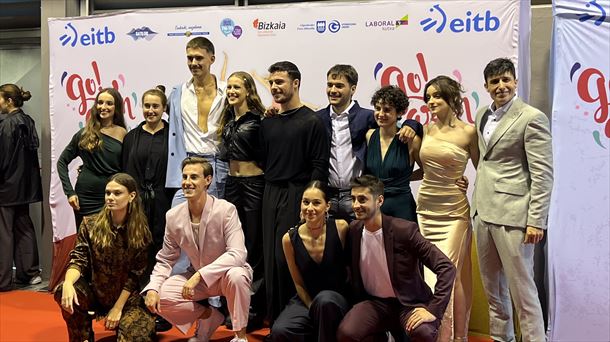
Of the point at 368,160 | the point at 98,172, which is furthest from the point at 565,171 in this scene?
the point at 98,172

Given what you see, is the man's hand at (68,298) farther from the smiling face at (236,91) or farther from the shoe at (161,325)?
the smiling face at (236,91)

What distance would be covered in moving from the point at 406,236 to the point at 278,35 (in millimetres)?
1980

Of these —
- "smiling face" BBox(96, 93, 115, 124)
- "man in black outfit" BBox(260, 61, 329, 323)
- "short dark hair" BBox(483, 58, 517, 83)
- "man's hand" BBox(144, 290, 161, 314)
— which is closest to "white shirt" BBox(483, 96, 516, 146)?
"short dark hair" BBox(483, 58, 517, 83)

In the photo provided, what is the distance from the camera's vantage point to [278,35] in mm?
4352

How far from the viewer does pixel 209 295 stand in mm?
3355

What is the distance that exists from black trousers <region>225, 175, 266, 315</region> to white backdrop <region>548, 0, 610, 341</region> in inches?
64.7

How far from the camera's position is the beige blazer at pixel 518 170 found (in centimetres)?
309

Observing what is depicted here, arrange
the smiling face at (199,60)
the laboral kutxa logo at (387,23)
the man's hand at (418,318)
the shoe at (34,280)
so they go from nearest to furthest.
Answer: the man's hand at (418,318), the smiling face at (199,60), the laboral kutxa logo at (387,23), the shoe at (34,280)

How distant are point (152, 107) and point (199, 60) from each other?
15.5 inches

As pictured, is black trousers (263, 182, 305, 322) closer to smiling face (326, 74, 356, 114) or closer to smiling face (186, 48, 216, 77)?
smiling face (326, 74, 356, 114)

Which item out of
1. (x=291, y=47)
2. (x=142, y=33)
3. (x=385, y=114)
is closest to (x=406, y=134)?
(x=385, y=114)

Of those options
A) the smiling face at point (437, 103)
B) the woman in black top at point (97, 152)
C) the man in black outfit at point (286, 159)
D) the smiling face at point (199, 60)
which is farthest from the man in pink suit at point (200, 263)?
the smiling face at point (437, 103)

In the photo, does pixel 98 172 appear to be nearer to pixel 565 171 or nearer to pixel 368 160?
pixel 368 160

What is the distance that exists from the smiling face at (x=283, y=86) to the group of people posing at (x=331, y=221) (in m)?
0.01
